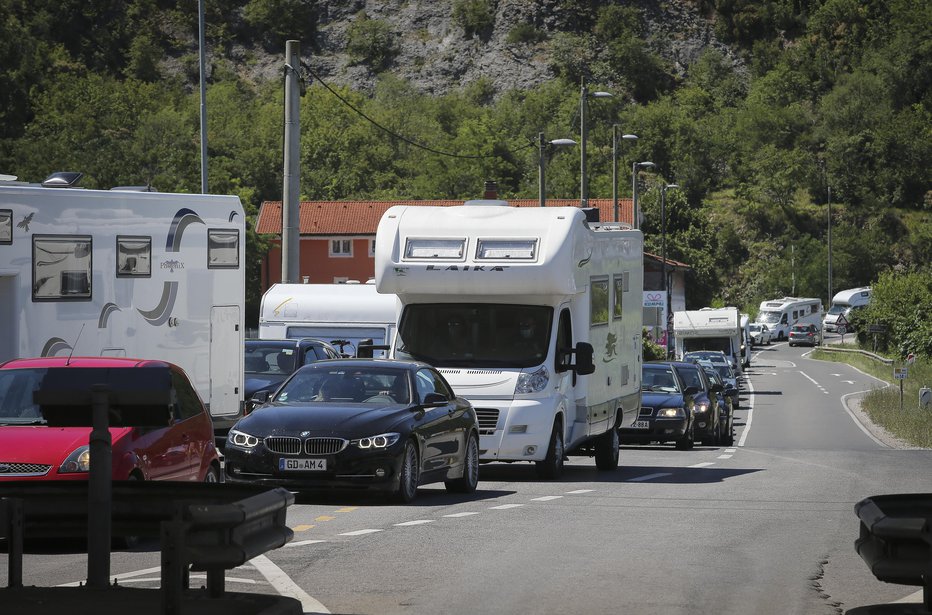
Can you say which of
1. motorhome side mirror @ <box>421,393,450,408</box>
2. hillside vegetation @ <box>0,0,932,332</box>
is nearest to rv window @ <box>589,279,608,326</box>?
motorhome side mirror @ <box>421,393,450,408</box>

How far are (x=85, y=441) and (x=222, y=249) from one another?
32.6 feet

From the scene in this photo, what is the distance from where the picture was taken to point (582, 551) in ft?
40.5

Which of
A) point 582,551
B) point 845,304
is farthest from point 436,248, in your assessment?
point 845,304

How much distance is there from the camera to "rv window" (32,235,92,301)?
19.4 metres

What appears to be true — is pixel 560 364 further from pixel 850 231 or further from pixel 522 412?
pixel 850 231

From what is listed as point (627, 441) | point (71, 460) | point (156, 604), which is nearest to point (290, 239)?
point (627, 441)

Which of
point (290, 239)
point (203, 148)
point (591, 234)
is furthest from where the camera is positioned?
point (203, 148)

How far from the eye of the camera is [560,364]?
19.8 m

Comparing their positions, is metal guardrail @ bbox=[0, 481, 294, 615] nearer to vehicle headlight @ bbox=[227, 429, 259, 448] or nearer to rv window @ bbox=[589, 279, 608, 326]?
vehicle headlight @ bbox=[227, 429, 259, 448]

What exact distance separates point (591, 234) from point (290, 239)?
362 inches

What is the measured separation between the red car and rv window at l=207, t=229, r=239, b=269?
8027 millimetres

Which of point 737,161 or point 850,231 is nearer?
point 850,231

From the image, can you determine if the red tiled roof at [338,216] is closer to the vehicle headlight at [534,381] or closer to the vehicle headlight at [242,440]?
the vehicle headlight at [534,381]

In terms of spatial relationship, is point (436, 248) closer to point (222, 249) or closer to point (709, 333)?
point (222, 249)
